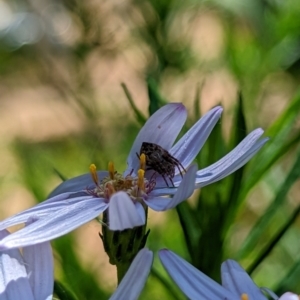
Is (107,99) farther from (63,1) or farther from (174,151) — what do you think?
(174,151)

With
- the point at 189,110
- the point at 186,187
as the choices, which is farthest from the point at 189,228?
the point at 189,110

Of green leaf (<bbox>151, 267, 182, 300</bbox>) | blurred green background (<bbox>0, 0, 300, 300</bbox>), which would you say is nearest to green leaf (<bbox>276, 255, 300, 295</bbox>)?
blurred green background (<bbox>0, 0, 300, 300</bbox>)

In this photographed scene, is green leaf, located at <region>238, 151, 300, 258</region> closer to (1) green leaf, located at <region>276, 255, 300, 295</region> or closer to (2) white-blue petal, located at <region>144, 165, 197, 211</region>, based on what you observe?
(1) green leaf, located at <region>276, 255, 300, 295</region>

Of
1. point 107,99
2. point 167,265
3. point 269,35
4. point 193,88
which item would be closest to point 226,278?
point 167,265

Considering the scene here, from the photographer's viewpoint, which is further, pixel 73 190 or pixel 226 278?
pixel 73 190

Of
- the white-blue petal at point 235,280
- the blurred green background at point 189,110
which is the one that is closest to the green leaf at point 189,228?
the blurred green background at point 189,110

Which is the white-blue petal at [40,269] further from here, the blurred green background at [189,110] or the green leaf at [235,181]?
the green leaf at [235,181]
